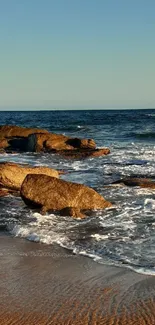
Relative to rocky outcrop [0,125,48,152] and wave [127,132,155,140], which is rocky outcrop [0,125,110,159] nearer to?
rocky outcrop [0,125,48,152]

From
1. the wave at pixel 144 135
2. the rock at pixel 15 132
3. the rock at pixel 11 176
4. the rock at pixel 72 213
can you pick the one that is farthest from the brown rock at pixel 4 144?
the rock at pixel 72 213

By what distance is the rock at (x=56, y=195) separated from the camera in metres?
10.5

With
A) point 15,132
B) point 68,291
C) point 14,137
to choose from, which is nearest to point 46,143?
point 14,137

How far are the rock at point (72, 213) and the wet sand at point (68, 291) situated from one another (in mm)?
2626

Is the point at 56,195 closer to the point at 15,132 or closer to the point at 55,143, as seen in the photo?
the point at 55,143

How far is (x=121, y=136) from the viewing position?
38.0 m

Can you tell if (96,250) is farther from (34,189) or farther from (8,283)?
(34,189)

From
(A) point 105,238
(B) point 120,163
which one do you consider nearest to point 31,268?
(A) point 105,238

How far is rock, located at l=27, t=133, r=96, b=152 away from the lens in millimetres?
25812

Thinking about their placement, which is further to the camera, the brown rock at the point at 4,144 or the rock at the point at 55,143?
the brown rock at the point at 4,144

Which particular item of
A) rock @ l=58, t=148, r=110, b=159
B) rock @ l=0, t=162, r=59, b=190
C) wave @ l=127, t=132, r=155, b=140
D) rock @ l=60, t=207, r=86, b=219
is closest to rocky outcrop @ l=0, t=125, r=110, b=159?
rock @ l=58, t=148, r=110, b=159

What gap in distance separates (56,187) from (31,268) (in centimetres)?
426

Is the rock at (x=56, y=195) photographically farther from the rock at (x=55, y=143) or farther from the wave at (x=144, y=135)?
the wave at (x=144, y=135)

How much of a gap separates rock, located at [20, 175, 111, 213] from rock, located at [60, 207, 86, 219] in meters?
0.36
